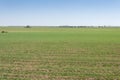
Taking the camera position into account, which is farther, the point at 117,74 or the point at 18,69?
the point at 18,69

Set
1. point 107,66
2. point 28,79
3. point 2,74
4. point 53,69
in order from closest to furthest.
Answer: point 28,79
point 2,74
point 53,69
point 107,66

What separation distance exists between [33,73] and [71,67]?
2839 mm

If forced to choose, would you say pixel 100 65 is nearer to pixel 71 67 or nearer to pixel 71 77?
pixel 71 67

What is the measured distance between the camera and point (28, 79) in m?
11.2

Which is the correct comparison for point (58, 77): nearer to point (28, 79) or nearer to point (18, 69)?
point (28, 79)

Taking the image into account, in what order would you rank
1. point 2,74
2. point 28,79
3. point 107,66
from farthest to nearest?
point 107,66 < point 2,74 < point 28,79

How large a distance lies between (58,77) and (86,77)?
141 centimetres

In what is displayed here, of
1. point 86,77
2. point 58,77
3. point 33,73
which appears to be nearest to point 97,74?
point 86,77

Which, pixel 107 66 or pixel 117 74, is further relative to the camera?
pixel 107 66

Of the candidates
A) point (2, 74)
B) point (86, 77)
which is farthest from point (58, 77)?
point (2, 74)

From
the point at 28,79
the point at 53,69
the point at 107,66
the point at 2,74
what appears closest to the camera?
the point at 28,79

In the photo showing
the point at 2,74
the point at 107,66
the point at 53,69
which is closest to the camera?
the point at 2,74

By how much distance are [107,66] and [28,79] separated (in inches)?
235

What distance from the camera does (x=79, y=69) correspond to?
45.3ft
